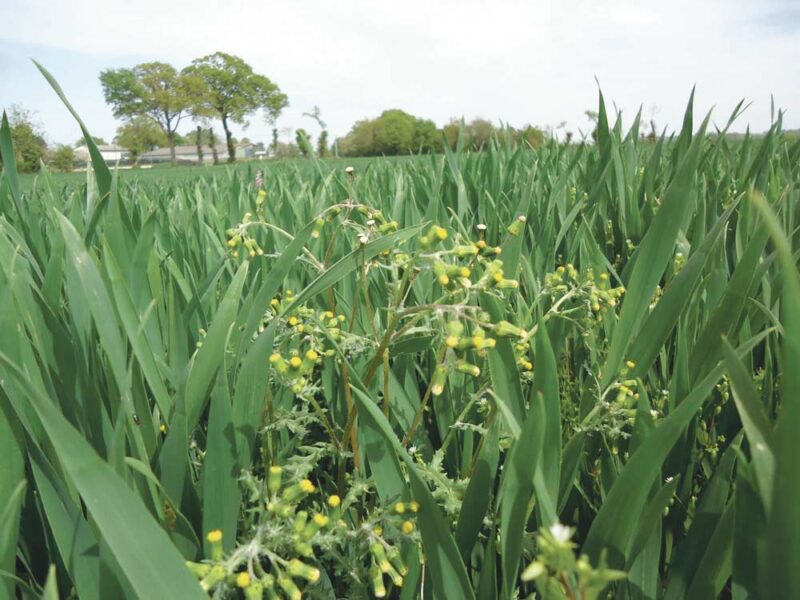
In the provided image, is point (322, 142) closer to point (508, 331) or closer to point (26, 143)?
point (508, 331)

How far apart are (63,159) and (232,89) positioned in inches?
670

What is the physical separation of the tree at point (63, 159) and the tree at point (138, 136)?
9586 mm

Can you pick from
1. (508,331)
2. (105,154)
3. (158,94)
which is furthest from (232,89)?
(508,331)

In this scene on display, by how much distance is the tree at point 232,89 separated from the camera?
56.1 metres

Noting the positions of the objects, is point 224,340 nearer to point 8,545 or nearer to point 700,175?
point 8,545

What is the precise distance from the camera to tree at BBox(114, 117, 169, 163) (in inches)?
2522

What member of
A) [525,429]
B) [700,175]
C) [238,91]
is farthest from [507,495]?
[238,91]

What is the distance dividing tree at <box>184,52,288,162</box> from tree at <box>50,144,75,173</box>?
12.9m

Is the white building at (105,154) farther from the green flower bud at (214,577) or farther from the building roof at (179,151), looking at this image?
the building roof at (179,151)

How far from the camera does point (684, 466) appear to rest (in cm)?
67

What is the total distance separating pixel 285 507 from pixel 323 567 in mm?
196

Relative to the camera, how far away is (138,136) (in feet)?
216

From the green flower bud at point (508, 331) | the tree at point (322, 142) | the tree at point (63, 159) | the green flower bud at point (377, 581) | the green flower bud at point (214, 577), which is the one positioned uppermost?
the tree at point (63, 159)

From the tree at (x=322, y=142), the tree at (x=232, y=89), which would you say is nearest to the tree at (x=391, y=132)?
the tree at (x=232, y=89)
